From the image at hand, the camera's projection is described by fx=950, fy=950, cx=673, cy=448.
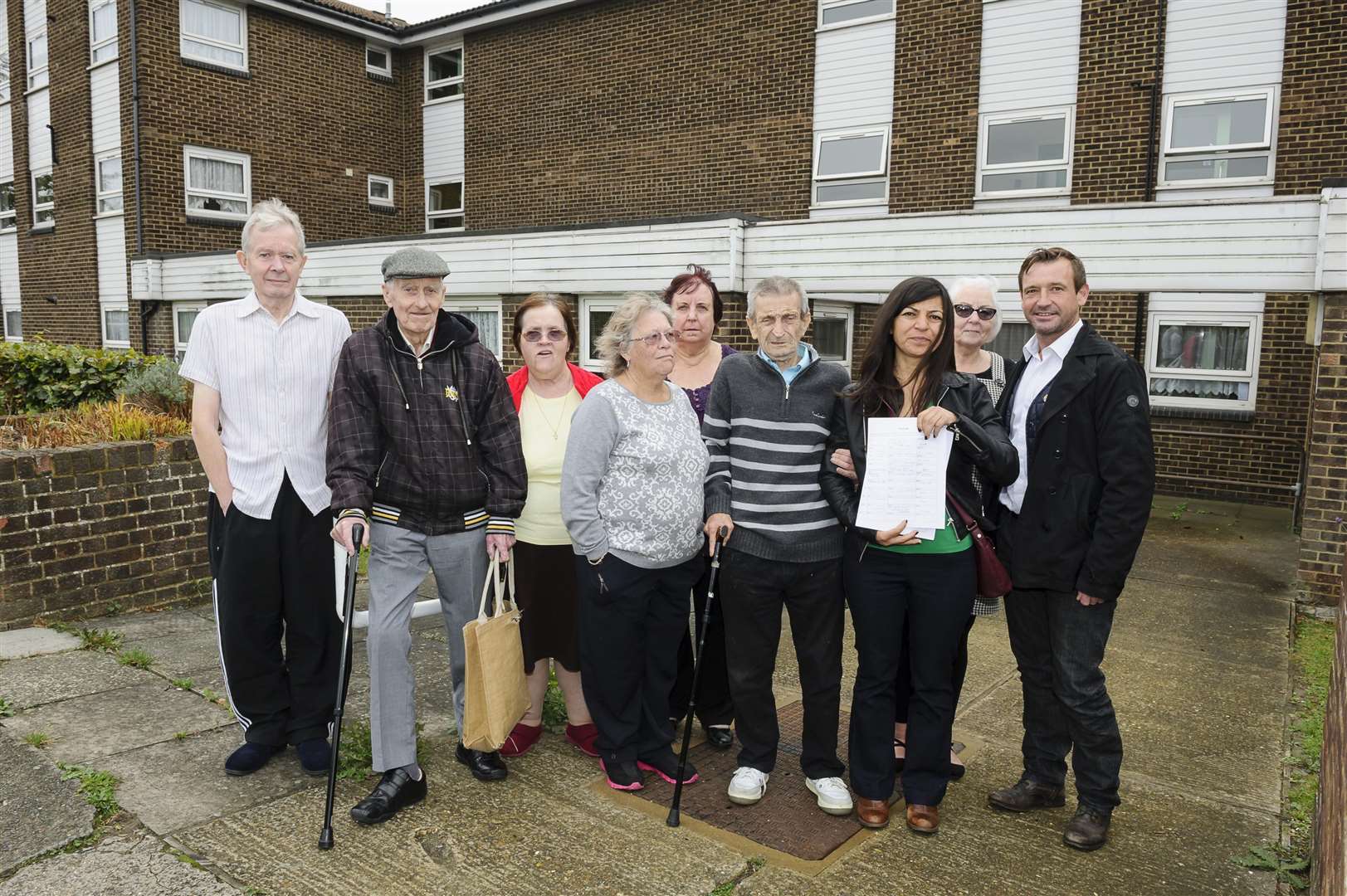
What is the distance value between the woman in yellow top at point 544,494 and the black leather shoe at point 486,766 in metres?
0.16

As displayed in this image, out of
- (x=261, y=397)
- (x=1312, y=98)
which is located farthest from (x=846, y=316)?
(x=261, y=397)

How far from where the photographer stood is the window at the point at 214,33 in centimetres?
1688

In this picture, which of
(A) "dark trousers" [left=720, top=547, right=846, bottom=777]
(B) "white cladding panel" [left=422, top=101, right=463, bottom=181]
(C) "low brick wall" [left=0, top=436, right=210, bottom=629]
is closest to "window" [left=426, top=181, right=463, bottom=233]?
(B) "white cladding panel" [left=422, top=101, right=463, bottom=181]

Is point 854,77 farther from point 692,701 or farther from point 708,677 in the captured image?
point 692,701

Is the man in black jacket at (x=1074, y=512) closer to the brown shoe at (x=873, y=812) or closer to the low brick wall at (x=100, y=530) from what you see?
the brown shoe at (x=873, y=812)

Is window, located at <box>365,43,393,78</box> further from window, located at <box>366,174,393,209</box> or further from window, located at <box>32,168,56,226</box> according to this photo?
window, located at <box>32,168,56,226</box>

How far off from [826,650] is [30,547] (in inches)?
188

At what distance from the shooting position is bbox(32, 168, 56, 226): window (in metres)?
19.8

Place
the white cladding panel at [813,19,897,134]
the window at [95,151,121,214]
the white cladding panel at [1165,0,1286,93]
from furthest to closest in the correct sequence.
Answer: the window at [95,151,121,214], the white cladding panel at [813,19,897,134], the white cladding panel at [1165,0,1286,93]

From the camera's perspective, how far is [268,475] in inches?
143

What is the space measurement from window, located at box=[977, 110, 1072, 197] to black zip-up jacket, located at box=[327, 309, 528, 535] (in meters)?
10.2

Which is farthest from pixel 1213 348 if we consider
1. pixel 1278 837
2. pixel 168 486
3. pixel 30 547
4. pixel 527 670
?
pixel 30 547

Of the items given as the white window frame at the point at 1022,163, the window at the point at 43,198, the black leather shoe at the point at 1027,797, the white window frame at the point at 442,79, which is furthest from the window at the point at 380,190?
the black leather shoe at the point at 1027,797

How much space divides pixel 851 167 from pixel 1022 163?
2.30 meters
